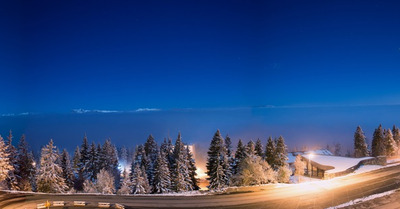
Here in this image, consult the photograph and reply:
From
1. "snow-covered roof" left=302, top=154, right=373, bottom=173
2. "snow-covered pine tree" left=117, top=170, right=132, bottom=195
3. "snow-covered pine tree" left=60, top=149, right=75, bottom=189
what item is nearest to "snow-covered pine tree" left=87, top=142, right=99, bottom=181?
"snow-covered pine tree" left=60, top=149, right=75, bottom=189

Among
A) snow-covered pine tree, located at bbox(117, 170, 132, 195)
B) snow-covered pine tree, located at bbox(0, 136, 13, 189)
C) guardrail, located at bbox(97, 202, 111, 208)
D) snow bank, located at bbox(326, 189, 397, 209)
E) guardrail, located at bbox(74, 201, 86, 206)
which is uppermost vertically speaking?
snow-covered pine tree, located at bbox(0, 136, 13, 189)

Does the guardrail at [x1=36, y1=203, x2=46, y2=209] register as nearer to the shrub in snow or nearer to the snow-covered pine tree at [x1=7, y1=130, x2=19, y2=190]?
the snow-covered pine tree at [x1=7, y1=130, x2=19, y2=190]

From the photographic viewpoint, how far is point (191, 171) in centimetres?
5391

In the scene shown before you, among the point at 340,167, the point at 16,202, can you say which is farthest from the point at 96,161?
the point at 340,167

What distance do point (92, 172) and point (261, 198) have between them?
44345 millimetres

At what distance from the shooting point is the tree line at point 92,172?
43.0 m

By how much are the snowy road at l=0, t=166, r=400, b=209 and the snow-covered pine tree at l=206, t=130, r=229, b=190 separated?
41.2 feet

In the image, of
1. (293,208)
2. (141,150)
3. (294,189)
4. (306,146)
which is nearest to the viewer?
(293,208)

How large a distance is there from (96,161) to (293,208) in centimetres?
4822

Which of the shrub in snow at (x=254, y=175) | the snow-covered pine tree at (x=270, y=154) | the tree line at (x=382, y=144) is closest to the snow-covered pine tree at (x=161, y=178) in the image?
the shrub in snow at (x=254, y=175)

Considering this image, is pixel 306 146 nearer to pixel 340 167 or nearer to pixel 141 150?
pixel 340 167

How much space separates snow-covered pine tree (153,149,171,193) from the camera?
47625 millimetres

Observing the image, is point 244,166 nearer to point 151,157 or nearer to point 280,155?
point 280,155

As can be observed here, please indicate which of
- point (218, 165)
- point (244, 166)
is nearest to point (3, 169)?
point (218, 165)
